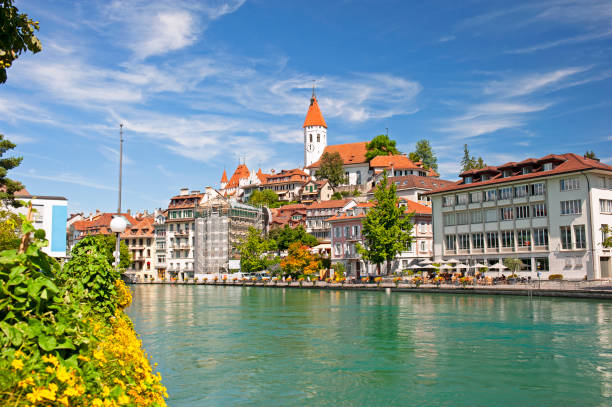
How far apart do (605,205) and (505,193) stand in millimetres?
10873

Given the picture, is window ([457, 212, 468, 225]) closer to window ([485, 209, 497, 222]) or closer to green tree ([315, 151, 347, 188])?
window ([485, 209, 497, 222])

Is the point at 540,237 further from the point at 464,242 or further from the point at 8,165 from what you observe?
the point at 8,165

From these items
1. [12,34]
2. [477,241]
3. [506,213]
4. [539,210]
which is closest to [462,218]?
[477,241]

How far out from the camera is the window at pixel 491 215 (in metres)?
65.6

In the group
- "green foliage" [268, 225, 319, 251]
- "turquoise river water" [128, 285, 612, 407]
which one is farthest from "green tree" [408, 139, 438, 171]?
"turquoise river water" [128, 285, 612, 407]

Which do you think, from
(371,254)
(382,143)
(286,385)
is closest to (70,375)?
(286,385)

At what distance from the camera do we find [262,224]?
398 feet

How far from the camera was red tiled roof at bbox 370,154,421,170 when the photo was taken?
129625 millimetres

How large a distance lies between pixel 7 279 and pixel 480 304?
4212cm

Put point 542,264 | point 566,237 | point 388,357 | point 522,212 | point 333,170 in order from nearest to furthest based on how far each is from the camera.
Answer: point 388,357 < point 566,237 < point 542,264 < point 522,212 < point 333,170

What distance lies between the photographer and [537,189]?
60.9 m

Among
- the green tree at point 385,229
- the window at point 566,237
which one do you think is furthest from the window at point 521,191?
the green tree at point 385,229

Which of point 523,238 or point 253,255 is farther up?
point 523,238

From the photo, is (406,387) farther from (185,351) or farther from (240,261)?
(240,261)
